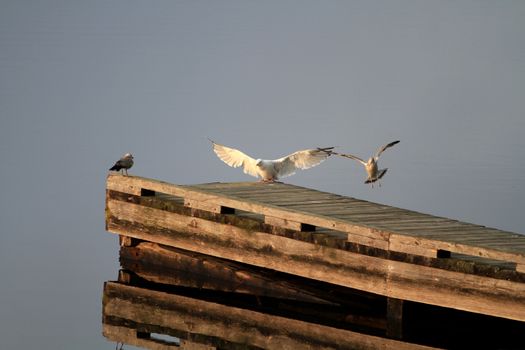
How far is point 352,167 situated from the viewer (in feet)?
97.7

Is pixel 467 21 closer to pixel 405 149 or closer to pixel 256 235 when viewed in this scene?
pixel 405 149

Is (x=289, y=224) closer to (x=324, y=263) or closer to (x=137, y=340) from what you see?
(x=324, y=263)

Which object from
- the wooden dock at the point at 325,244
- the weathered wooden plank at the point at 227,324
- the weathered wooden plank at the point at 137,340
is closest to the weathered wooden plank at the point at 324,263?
the wooden dock at the point at 325,244

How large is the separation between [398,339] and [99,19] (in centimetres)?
2363

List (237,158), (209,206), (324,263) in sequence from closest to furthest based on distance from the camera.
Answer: (324,263)
(209,206)
(237,158)

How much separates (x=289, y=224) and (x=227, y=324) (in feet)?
4.40

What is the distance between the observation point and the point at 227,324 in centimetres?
2045

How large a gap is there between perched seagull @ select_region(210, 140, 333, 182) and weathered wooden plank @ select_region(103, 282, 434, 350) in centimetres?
342

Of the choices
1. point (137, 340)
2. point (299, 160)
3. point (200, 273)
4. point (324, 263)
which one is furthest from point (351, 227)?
point (299, 160)

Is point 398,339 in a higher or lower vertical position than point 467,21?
lower

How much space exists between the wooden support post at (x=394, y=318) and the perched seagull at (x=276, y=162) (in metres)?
4.68

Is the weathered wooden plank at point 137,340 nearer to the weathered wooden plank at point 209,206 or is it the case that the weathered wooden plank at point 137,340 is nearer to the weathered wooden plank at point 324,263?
the weathered wooden plank at point 324,263

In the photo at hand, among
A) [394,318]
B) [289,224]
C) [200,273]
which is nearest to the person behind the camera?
[394,318]

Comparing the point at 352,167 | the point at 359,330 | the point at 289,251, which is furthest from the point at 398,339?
the point at 352,167
